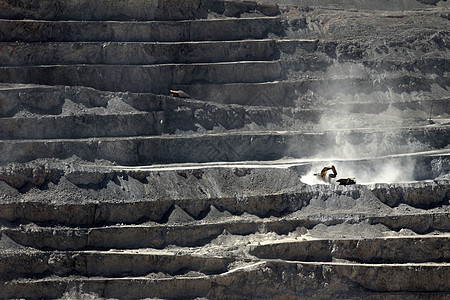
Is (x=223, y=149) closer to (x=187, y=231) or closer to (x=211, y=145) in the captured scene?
(x=211, y=145)

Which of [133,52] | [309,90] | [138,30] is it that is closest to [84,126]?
[133,52]

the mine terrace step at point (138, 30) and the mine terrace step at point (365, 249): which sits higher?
the mine terrace step at point (138, 30)

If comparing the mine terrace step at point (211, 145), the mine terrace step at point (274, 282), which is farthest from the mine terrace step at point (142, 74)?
the mine terrace step at point (274, 282)

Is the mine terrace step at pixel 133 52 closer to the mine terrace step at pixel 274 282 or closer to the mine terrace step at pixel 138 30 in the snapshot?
the mine terrace step at pixel 138 30

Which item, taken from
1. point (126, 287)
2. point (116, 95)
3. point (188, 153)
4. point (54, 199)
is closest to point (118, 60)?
point (116, 95)

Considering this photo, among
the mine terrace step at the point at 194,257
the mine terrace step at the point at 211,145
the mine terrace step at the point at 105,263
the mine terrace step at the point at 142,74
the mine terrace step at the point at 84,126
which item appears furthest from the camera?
the mine terrace step at the point at 142,74
